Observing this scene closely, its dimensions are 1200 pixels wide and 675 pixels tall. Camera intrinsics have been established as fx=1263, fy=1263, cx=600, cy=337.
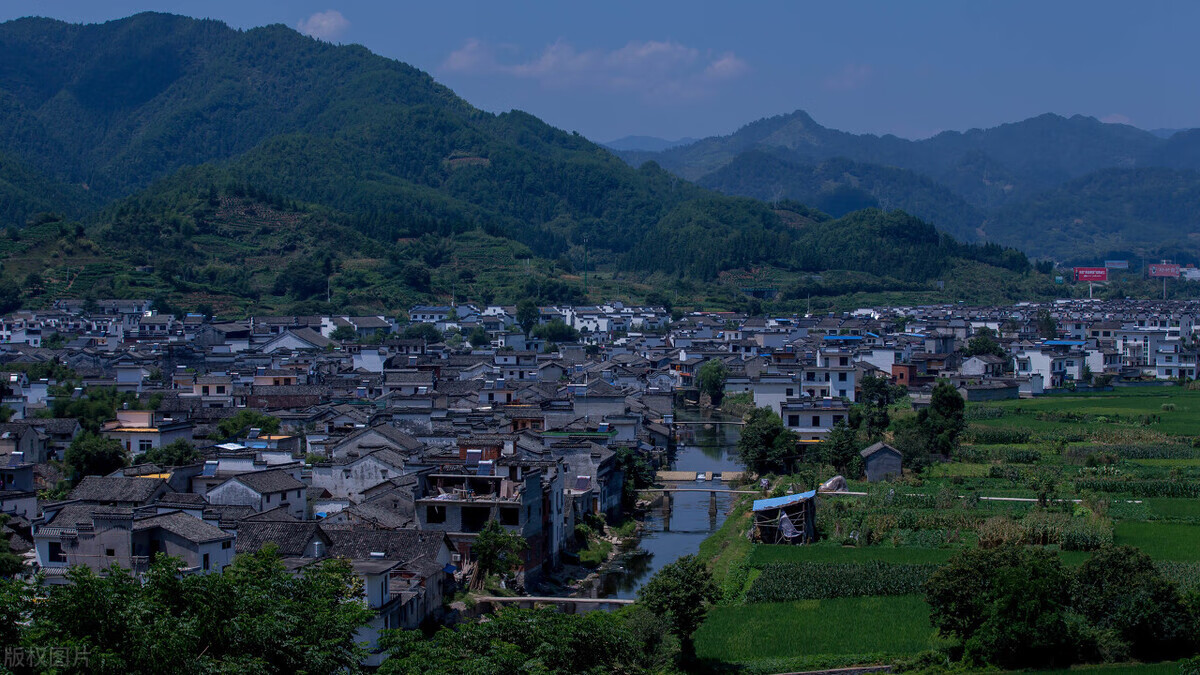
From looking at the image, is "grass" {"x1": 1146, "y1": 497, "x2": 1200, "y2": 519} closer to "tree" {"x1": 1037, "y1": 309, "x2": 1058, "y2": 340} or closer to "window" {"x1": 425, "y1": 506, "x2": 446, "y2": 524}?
"window" {"x1": 425, "y1": 506, "x2": 446, "y2": 524}

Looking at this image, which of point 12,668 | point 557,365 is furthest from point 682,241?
point 12,668

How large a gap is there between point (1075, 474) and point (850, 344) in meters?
24.2

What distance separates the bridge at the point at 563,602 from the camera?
1855 cm

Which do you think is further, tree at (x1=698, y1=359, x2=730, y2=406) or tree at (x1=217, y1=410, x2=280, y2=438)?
tree at (x1=698, y1=359, x2=730, y2=406)

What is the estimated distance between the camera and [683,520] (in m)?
26.8

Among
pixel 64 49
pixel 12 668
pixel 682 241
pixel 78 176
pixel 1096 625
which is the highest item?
pixel 64 49

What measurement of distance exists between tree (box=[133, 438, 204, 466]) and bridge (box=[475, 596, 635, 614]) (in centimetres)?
876

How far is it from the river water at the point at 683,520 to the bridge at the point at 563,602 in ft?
3.51

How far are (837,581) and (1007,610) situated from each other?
3951mm

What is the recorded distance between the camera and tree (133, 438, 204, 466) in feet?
81.6

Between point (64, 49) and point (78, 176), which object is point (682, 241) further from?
point (64, 49)

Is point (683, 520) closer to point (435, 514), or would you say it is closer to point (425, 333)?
point (435, 514)

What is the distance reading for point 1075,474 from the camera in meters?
27.8

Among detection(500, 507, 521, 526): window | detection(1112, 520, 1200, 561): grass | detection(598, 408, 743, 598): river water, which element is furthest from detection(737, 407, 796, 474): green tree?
detection(500, 507, 521, 526): window
